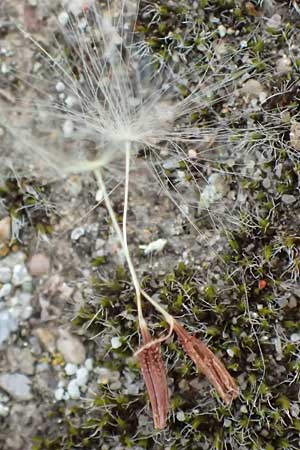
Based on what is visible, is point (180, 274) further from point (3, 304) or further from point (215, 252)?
point (3, 304)

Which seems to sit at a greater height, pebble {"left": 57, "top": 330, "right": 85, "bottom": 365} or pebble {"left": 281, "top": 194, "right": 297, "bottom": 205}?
pebble {"left": 281, "top": 194, "right": 297, "bottom": 205}

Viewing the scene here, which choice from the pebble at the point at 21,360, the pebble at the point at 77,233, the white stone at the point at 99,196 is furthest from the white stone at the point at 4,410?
the white stone at the point at 99,196

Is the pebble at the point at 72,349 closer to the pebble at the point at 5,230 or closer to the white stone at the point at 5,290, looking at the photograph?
the white stone at the point at 5,290

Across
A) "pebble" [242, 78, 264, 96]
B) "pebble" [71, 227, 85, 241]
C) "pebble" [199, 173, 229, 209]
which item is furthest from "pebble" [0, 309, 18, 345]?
"pebble" [242, 78, 264, 96]

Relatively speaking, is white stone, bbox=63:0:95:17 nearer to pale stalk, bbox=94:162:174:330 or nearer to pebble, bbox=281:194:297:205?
pale stalk, bbox=94:162:174:330

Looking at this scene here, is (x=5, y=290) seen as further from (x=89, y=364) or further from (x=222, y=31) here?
(x=222, y=31)

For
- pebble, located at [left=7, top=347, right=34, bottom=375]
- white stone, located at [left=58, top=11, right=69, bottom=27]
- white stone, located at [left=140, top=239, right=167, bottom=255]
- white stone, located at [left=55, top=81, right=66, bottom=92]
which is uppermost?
white stone, located at [left=58, top=11, right=69, bottom=27]

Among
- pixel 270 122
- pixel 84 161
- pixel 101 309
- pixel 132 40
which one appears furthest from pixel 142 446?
pixel 132 40

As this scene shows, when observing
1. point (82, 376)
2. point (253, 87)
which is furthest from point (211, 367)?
point (253, 87)
